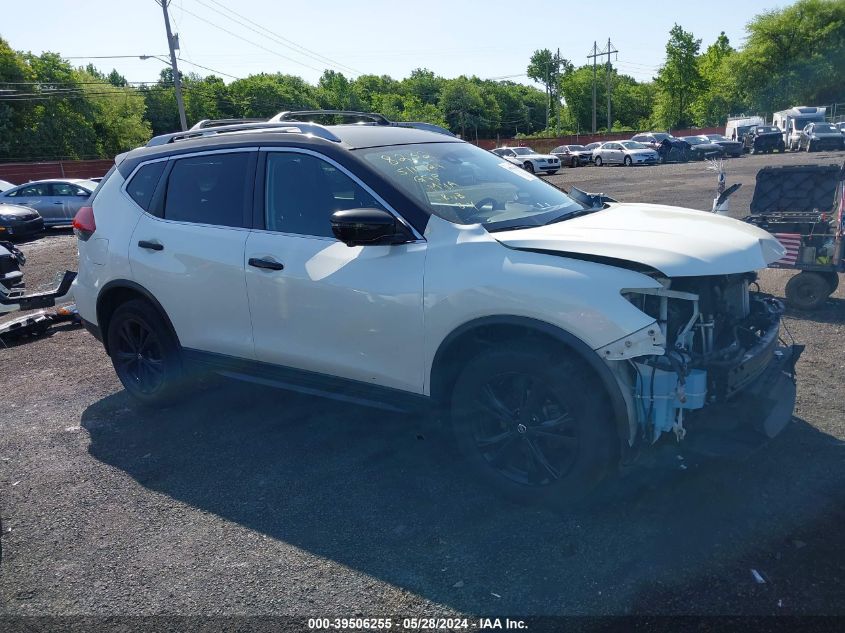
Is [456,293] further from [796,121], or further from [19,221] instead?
[796,121]

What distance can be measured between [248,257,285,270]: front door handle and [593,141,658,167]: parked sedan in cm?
3915

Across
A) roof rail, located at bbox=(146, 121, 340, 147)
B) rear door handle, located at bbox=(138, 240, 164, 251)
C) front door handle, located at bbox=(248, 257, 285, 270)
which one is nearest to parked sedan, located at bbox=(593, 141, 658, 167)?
roof rail, located at bbox=(146, 121, 340, 147)

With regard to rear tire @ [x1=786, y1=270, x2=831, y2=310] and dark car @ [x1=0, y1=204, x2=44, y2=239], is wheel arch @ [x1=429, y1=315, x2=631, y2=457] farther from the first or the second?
dark car @ [x1=0, y1=204, x2=44, y2=239]

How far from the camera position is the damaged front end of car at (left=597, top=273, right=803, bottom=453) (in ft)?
10.3

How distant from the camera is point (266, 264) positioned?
13.6 ft

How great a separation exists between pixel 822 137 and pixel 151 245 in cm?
4321

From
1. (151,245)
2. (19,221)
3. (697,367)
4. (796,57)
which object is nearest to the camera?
(697,367)

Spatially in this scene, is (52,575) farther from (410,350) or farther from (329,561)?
(410,350)

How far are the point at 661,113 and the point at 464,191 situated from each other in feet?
284

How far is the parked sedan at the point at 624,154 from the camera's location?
40188 millimetres

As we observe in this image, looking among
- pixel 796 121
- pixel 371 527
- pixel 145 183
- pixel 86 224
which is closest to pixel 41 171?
pixel 86 224

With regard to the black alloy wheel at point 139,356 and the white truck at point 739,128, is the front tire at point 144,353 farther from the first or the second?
the white truck at point 739,128

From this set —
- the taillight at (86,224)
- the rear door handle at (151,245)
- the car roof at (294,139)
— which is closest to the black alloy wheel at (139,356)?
the rear door handle at (151,245)

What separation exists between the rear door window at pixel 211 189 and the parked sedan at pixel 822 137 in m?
42.7
